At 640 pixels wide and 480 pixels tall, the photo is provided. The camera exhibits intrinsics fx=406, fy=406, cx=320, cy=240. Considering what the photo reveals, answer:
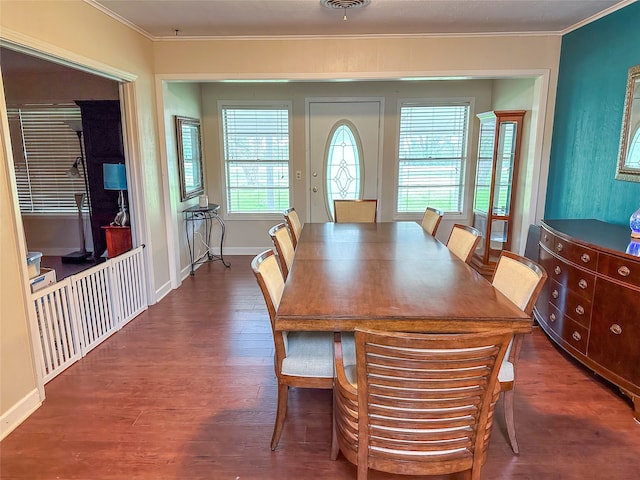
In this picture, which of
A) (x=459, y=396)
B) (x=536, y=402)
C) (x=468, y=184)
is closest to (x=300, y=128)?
(x=468, y=184)

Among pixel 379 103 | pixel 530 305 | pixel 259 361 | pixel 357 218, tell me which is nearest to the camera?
pixel 530 305

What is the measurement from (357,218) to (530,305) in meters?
2.58

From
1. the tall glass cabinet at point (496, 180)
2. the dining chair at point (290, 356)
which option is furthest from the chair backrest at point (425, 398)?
the tall glass cabinet at point (496, 180)

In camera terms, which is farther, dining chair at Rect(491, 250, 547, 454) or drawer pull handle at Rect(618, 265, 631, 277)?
drawer pull handle at Rect(618, 265, 631, 277)

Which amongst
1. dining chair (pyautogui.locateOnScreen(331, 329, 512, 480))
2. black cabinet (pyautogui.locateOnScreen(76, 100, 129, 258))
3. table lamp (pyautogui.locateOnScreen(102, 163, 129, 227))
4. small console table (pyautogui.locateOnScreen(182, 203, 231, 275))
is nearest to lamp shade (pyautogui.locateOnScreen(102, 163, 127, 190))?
table lamp (pyautogui.locateOnScreen(102, 163, 129, 227))

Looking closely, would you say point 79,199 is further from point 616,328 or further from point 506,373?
point 616,328

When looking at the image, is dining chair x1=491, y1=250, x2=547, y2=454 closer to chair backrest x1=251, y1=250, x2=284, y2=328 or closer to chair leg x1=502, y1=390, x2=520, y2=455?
chair leg x1=502, y1=390, x2=520, y2=455

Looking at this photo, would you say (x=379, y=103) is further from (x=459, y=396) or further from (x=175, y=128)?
(x=459, y=396)

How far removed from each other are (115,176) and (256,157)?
2.15 meters

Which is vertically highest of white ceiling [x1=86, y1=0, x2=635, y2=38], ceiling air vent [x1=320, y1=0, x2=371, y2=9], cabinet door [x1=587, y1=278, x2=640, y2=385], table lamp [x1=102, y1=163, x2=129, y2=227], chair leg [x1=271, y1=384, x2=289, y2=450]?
white ceiling [x1=86, y1=0, x2=635, y2=38]

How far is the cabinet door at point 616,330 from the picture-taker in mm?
2143

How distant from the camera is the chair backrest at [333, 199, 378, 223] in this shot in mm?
4184

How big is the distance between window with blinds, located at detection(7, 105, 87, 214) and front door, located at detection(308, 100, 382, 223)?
2891 mm

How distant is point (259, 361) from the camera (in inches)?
109
